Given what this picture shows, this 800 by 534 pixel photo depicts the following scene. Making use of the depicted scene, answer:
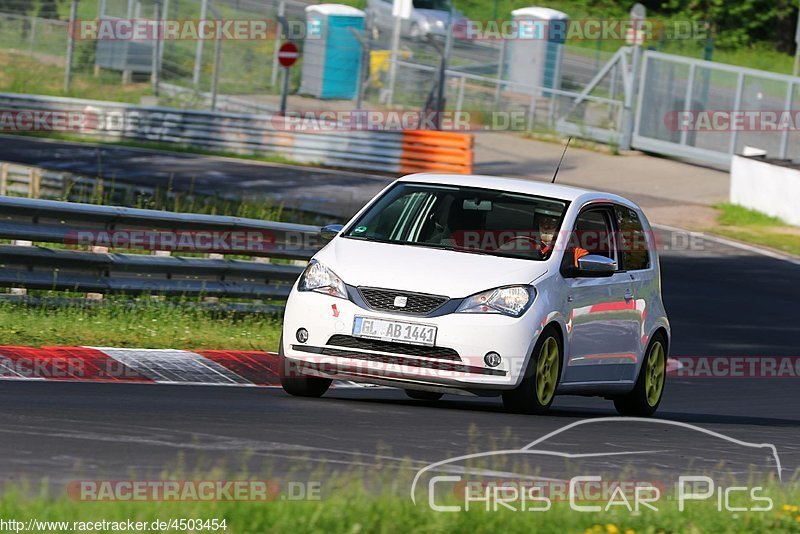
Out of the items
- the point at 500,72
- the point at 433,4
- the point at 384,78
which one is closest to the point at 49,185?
the point at 384,78

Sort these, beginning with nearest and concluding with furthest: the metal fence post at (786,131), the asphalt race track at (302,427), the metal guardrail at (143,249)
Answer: the asphalt race track at (302,427), the metal guardrail at (143,249), the metal fence post at (786,131)

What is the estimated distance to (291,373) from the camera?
386 inches

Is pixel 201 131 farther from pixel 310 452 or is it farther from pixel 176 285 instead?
pixel 310 452

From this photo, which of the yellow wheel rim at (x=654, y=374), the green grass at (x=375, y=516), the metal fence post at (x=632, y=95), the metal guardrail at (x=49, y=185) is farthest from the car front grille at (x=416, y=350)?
the metal fence post at (x=632, y=95)

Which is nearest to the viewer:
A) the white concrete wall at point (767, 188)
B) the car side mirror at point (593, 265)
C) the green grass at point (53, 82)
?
the car side mirror at point (593, 265)

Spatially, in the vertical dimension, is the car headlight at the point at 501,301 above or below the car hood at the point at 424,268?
below

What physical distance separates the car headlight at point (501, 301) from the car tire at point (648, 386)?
207cm

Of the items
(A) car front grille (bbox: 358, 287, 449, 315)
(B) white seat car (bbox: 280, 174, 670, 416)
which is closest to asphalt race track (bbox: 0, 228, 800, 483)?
(B) white seat car (bbox: 280, 174, 670, 416)

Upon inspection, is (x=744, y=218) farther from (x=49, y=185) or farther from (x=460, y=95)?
(x=460, y=95)

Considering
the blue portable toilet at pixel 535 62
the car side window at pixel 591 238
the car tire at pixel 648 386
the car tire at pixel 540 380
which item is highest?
the blue portable toilet at pixel 535 62

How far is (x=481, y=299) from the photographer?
9.32m

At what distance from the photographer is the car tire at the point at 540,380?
9.48 metres

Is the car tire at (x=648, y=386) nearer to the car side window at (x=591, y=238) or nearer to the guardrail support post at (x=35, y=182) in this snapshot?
the car side window at (x=591, y=238)

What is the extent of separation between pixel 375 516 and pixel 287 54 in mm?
31274
